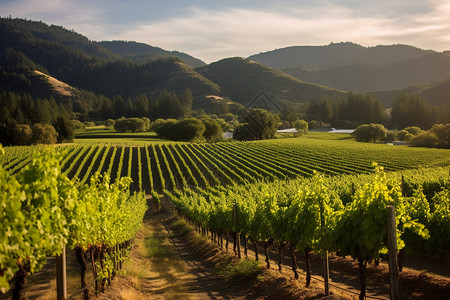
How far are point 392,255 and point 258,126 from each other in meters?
94.6

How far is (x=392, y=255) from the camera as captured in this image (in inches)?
283

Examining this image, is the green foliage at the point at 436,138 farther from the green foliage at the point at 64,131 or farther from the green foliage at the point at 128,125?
the green foliage at the point at 128,125

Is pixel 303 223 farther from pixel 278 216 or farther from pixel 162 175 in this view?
pixel 162 175

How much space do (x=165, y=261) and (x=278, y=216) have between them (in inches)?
307

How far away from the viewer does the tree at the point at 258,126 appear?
332 ft

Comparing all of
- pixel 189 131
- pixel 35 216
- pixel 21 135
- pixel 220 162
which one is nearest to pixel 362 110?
pixel 189 131

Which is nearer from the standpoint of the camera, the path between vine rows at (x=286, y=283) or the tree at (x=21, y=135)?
the path between vine rows at (x=286, y=283)

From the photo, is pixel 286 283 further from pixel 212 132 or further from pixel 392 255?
pixel 212 132

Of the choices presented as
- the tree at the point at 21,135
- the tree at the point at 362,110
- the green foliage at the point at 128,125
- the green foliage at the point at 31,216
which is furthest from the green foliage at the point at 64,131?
the tree at the point at 362,110

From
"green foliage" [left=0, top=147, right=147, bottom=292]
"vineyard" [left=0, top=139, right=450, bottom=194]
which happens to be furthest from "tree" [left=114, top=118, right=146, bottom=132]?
"green foliage" [left=0, top=147, right=147, bottom=292]

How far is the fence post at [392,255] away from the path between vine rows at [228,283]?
77.3 inches

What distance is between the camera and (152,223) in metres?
36.0

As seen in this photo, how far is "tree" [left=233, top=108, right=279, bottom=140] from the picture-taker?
10111 centimetres

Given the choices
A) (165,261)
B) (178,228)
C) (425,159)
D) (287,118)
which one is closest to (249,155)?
(425,159)
